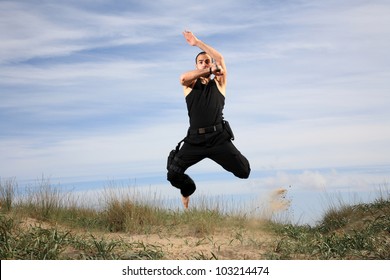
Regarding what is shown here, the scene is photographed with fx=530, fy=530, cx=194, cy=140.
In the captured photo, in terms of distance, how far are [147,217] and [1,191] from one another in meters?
3.34

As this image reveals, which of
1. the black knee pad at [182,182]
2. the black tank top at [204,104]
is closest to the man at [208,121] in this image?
the black tank top at [204,104]

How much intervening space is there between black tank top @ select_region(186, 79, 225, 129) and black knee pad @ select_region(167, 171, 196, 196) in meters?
1.01

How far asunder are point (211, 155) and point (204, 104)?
81cm

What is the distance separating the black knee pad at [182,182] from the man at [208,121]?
387 mm

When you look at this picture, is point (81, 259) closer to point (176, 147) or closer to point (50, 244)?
point (50, 244)

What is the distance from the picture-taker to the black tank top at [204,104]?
7.87m

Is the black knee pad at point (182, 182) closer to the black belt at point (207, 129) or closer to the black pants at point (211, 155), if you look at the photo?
the black pants at point (211, 155)

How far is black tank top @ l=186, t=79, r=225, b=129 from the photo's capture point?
25.8 feet

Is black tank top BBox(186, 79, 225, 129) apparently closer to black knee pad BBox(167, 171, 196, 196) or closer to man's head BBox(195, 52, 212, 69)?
man's head BBox(195, 52, 212, 69)

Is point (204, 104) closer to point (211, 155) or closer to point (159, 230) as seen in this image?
point (211, 155)

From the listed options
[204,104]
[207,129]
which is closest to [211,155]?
[207,129]

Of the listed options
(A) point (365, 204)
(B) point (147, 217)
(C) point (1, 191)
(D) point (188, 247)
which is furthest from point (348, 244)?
(C) point (1, 191)

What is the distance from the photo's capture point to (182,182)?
8.71 m

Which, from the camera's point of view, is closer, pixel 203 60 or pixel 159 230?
pixel 203 60
